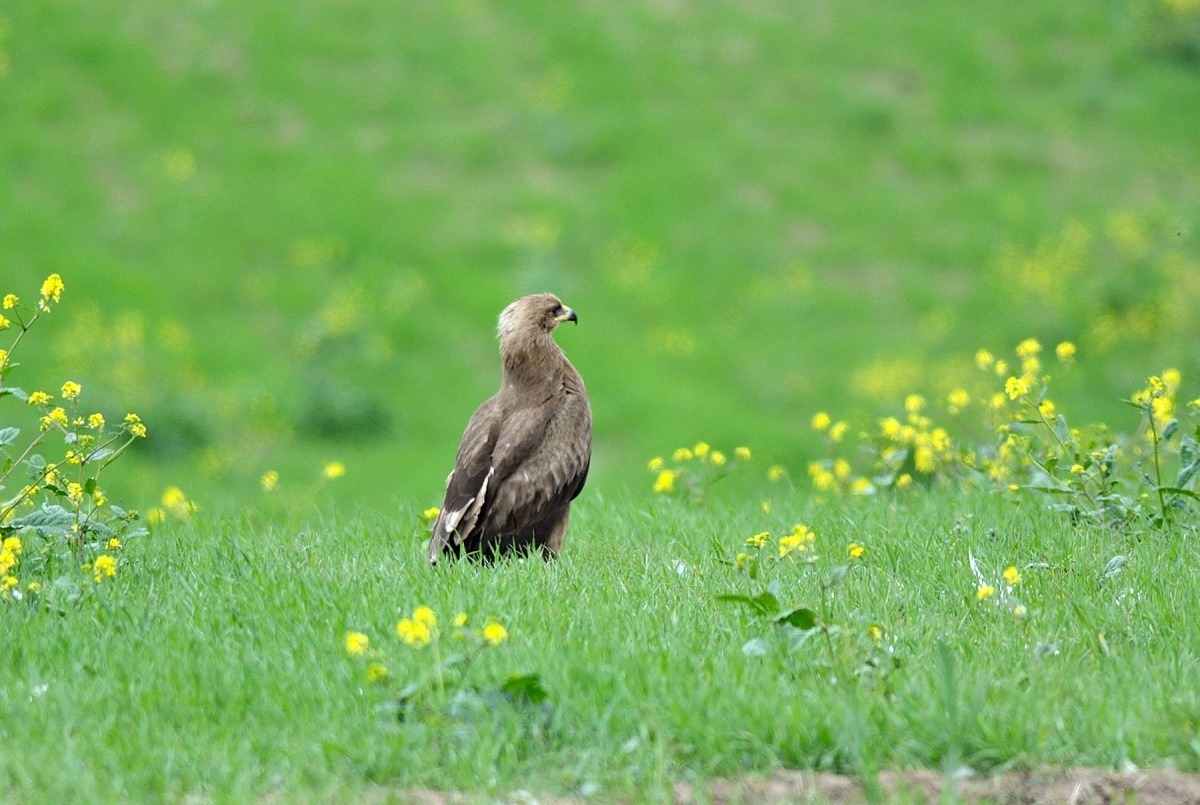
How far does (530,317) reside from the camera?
7.03 metres

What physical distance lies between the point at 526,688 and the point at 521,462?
87.6 inches

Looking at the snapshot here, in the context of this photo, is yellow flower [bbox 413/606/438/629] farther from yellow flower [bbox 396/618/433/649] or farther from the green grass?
the green grass

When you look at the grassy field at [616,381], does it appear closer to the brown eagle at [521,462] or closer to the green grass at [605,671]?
the green grass at [605,671]

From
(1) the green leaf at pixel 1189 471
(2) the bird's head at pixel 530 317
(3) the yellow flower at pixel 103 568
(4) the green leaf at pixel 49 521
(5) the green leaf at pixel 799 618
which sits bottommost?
(5) the green leaf at pixel 799 618

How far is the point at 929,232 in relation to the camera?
17688 millimetres

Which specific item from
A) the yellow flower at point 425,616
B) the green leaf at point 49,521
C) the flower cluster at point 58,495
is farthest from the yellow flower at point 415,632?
the green leaf at point 49,521

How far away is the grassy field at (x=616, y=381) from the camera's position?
4.36m

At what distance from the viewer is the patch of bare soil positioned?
3.95 meters

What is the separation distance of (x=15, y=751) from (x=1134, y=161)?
58.6 feet

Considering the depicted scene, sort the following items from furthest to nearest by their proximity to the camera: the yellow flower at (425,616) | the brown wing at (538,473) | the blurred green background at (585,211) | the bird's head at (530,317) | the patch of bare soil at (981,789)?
the blurred green background at (585,211)
the bird's head at (530,317)
the brown wing at (538,473)
the yellow flower at (425,616)
the patch of bare soil at (981,789)

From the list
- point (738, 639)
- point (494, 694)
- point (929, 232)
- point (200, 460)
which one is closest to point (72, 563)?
point (494, 694)

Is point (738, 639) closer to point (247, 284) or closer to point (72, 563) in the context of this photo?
point (72, 563)

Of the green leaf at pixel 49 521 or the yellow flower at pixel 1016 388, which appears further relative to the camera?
the yellow flower at pixel 1016 388

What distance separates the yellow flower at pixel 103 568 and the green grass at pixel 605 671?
3.9 inches
